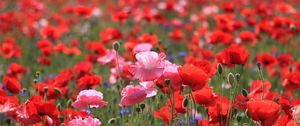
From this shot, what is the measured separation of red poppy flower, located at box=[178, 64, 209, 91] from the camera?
2.06 meters

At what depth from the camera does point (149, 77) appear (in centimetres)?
211

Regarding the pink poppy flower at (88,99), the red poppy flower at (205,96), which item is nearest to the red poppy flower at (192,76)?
the red poppy flower at (205,96)

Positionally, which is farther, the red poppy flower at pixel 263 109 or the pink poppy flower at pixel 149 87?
the pink poppy flower at pixel 149 87

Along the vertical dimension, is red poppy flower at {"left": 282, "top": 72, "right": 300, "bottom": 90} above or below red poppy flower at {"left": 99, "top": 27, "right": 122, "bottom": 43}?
below

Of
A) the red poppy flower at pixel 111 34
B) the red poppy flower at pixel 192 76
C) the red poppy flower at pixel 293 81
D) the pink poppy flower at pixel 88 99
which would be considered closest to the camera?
the red poppy flower at pixel 192 76

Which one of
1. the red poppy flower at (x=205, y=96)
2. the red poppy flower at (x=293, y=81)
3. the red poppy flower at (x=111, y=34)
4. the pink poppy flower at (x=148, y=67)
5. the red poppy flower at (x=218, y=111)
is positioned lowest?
the red poppy flower at (x=218, y=111)

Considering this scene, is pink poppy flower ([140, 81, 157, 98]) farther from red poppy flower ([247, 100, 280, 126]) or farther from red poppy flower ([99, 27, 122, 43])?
red poppy flower ([99, 27, 122, 43])

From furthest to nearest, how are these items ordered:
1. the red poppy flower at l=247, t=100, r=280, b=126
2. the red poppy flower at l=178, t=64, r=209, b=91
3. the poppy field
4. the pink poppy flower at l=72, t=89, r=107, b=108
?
the pink poppy flower at l=72, t=89, r=107, b=108 < the poppy field < the red poppy flower at l=178, t=64, r=209, b=91 < the red poppy flower at l=247, t=100, r=280, b=126

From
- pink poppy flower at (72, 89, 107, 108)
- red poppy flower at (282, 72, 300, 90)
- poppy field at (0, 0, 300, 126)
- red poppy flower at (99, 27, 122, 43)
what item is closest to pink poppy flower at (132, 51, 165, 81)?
poppy field at (0, 0, 300, 126)

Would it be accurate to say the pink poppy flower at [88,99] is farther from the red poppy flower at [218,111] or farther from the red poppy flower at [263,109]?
the red poppy flower at [263,109]

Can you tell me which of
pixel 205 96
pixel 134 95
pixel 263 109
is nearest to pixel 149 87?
pixel 134 95

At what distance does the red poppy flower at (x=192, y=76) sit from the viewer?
6.77 ft

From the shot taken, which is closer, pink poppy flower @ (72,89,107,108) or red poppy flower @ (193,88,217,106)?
red poppy flower @ (193,88,217,106)

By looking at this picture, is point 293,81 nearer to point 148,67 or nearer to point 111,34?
point 148,67
